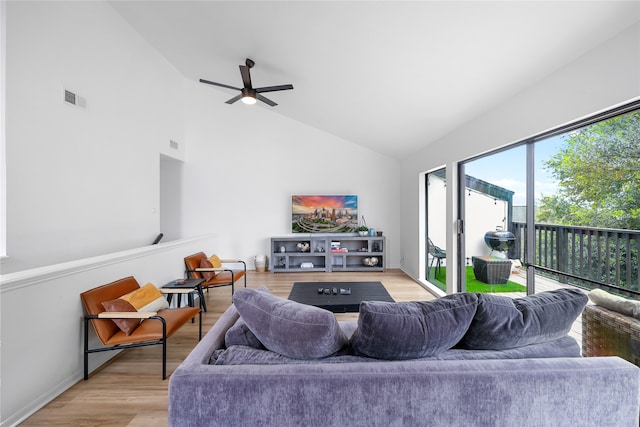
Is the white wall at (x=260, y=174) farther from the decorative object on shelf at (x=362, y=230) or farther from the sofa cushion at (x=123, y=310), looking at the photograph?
the sofa cushion at (x=123, y=310)

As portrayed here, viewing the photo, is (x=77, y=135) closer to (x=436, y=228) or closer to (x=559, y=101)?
(x=559, y=101)

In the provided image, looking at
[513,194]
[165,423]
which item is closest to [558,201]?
[513,194]

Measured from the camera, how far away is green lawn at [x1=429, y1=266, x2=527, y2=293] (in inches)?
105

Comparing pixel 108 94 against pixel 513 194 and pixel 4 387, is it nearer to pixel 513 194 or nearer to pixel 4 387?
pixel 4 387

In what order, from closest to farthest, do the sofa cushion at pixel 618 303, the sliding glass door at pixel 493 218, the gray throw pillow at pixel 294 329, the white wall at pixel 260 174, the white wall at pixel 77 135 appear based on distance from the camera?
the gray throw pillow at pixel 294 329 < the sofa cushion at pixel 618 303 < the white wall at pixel 77 135 < the sliding glass door at pixel 493 218 < the white wall at pixel 260 174

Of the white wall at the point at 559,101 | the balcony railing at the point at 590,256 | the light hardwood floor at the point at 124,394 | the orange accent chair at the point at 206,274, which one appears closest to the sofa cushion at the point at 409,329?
the balcony railing at the point at 590,256

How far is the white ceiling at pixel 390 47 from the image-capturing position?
5.64 ft

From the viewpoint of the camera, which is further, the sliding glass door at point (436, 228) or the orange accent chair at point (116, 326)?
the sliding glass door at point (436, 228)

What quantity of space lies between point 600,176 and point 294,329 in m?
2.32

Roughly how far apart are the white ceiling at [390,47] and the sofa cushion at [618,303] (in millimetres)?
1622

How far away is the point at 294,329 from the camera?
1160 mm

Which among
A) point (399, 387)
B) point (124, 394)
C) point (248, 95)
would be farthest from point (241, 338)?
point (248, 95)

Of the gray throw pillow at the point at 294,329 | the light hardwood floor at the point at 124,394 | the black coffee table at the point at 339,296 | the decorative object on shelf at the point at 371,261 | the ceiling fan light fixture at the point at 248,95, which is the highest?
the ceiling fan light fixture at the point at 248,95

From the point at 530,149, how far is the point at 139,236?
5.03 meters
